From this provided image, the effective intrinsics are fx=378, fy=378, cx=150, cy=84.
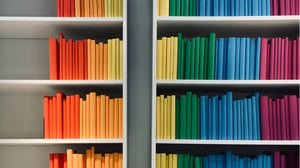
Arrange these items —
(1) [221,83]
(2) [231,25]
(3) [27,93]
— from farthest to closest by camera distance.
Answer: (3) [27,93] → (2) [231,25] → (1) [221,83]

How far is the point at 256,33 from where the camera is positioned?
2273 millimetres

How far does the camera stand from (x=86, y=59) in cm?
206

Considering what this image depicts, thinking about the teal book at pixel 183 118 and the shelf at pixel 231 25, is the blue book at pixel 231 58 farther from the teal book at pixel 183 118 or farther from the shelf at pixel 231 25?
the teal book at pixel 183 118

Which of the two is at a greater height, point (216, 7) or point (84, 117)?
point (216, 7)

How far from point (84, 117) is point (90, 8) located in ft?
1.95

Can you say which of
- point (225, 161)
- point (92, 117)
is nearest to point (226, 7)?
point (225, 161)

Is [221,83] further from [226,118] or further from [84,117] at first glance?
[84,117]

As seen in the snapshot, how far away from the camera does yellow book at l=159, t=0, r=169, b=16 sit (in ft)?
6.72

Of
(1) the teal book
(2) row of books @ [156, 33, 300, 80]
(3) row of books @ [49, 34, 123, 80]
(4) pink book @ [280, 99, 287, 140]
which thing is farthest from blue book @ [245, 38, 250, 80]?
(3) row of books @ [49, 34, 123, 80]

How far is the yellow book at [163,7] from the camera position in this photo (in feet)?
6.72

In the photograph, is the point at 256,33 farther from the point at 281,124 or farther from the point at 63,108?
the point at 63,108

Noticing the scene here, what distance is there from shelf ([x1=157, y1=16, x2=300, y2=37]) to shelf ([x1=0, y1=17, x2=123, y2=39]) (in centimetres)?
28

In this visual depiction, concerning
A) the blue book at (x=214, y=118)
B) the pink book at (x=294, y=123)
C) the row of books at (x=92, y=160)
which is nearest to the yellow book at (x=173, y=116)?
the blue book at (x=214, y=118)

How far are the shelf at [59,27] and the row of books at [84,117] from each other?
39 centimetres
